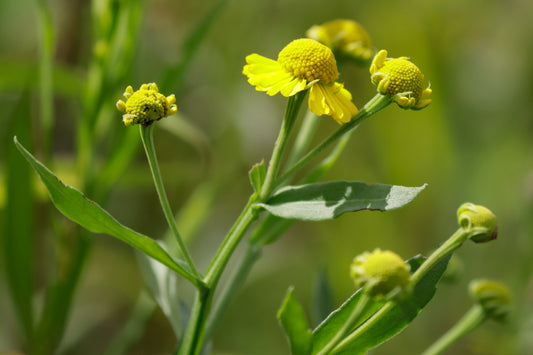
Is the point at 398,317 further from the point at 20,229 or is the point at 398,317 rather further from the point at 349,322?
the point at 20,229

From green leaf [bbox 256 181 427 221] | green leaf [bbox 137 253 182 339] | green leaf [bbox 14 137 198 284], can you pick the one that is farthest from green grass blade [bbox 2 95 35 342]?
green leaf [bbox 256 181 427 221]

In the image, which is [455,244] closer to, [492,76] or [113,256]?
[113,256]

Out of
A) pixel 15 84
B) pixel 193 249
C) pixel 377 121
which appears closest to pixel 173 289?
pixel 15 84

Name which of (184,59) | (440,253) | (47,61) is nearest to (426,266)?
(440,253)

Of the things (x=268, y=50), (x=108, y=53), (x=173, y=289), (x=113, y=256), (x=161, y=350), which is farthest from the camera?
(x=268, y=50)

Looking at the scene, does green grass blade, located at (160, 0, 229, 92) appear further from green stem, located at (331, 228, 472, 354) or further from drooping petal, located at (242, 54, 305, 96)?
green stem, located at (331, 228, 472, 354)
